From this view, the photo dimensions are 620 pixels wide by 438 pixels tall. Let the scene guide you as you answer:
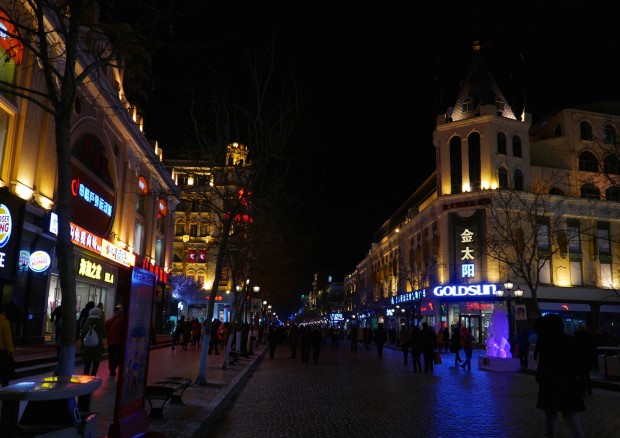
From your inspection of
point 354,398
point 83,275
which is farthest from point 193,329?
point 354,398

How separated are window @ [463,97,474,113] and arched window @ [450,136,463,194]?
124 inches

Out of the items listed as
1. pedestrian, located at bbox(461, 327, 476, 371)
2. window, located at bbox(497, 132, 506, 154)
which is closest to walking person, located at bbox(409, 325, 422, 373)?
pedestrian, located at bbox(461, 327, 476, 371)

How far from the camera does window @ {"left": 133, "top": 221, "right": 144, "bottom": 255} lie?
1585 inches

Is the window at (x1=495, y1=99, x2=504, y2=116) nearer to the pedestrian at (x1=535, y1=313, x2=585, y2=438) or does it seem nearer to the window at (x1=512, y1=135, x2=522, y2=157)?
the window at (x1=512, y1=135, x2=522, y2=157)

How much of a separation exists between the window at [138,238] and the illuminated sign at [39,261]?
17892mm

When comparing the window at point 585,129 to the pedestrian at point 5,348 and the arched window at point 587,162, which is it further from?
the pedestrian at point 5,348

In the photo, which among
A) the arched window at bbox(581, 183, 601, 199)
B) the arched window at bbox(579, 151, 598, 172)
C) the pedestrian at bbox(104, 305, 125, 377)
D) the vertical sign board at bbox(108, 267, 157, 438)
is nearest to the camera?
the vertical sign board at bbox(108, 267, 157, 438)

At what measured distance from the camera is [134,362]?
649cm

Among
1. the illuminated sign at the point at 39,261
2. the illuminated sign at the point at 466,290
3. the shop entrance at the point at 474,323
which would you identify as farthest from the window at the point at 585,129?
the illuminated sign at the point at 39,261

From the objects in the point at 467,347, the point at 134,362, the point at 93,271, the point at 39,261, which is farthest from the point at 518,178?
the point at 134,362

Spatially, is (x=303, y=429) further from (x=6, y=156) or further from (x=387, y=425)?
(x=6, y=156)

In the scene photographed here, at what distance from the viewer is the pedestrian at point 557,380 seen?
6.03 meters

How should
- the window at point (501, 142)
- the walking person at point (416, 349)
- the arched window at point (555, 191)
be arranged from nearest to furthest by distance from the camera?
1. the walking person at point (416, 349)
2. the window at point (501, 142)
3. the arched window at point (555, 191)

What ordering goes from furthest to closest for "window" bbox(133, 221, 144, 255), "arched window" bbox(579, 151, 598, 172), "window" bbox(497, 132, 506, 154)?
"arched window" bbox(579, 151, 598, 172) → "window" bbox(497, 132, 506, 154) → "window" bbox(133, 221, 144, 255)
